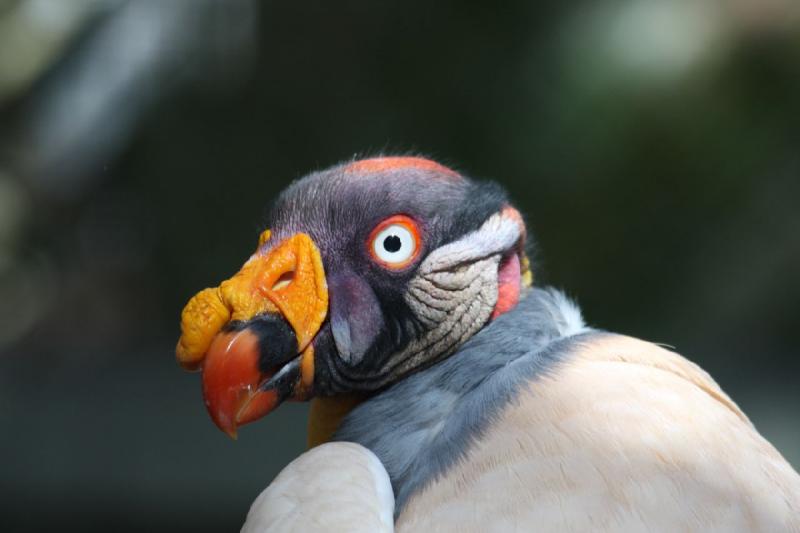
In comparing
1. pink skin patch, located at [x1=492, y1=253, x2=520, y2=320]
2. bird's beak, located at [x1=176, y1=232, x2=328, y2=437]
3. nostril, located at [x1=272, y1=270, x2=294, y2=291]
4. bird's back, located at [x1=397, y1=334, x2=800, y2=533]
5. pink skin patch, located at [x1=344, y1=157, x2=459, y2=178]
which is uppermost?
pink skin patch, located at [x1=344, y1=157, x2=459, y2=178]

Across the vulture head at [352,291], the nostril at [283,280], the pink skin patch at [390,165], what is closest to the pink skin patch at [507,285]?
the vulture head at [352,291]

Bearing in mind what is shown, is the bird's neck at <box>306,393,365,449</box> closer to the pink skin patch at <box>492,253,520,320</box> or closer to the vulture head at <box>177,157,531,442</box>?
the vulture head at <box>177,157,531,442</box>

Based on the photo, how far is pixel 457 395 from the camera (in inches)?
79.2

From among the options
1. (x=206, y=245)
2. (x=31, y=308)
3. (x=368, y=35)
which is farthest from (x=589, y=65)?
(x=31, y=308)

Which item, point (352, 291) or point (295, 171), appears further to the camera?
point (295, 171)

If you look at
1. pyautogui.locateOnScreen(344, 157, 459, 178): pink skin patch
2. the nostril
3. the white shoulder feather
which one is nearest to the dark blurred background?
pyautogui.locateOnScreen(344, 157, 459, 178): pink skin patch

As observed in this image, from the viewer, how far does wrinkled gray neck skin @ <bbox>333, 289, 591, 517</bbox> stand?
188 centimetres

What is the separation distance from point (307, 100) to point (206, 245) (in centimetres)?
127

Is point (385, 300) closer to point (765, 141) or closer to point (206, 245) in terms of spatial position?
point (765, 141)

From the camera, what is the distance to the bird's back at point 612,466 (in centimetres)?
162

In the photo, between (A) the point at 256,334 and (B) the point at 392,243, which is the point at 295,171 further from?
(A) the point at 256,334

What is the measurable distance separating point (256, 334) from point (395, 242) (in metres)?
0.36

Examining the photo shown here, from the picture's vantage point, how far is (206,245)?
739cm

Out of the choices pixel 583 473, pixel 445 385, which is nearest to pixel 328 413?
pixel 445 385
